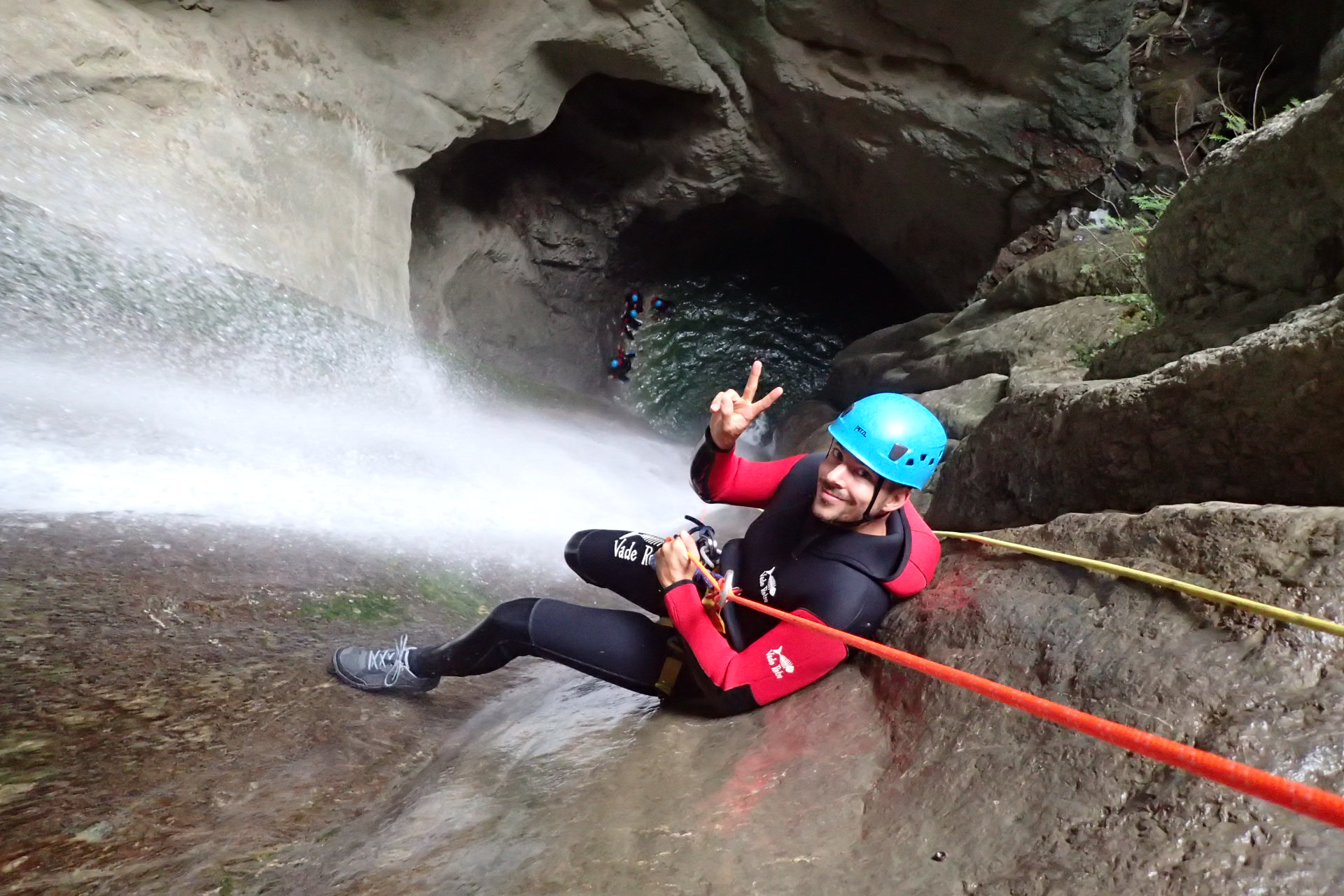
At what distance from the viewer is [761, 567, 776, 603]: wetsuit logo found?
2.29 meters

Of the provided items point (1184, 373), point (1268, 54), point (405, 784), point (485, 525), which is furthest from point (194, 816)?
point (1268, 54)

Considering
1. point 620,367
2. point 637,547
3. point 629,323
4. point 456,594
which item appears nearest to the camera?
point 637,547

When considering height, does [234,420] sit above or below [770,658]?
above

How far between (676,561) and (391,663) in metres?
1.08

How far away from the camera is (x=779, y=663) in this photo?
81.4 inches

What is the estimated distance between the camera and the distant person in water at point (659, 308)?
11.6 metres

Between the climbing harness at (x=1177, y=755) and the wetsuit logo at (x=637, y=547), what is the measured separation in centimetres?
113

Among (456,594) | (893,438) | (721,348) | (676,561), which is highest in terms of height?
(893,438)

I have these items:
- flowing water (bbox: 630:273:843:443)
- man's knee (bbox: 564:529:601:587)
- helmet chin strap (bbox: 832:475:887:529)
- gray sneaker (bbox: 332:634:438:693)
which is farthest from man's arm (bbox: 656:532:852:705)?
flowing water (bbox: 630:273:843:443)

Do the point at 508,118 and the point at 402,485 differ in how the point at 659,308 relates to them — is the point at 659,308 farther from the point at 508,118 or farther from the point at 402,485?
the point at 402,485

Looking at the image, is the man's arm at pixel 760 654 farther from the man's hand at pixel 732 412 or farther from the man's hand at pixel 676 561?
the man's hand at pixel 732 412

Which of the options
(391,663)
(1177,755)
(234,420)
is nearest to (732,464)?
(391,663)

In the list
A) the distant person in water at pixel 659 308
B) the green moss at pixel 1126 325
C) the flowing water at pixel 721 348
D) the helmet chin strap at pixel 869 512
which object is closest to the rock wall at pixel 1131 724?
the helmet chin strap at pixel 869 512

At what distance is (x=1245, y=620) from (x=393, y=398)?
17.7 ft
